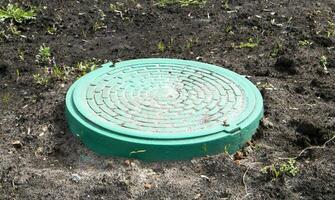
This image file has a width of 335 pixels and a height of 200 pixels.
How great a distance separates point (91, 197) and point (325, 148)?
1449 millimetres

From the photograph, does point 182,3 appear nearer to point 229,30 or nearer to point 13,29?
point 229,30

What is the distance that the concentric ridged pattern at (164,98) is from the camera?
10.9 feet

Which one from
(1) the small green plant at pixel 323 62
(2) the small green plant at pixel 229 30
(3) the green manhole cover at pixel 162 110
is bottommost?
(1) the small green plant at pixel 323 62

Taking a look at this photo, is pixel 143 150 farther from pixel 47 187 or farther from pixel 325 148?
pixel 325 148

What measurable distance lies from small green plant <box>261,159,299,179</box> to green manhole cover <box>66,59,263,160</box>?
26 centimetres

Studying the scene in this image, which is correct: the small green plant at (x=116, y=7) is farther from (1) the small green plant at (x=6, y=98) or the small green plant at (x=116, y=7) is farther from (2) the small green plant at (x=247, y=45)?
(1) the small green plant at (x=6, y=98)

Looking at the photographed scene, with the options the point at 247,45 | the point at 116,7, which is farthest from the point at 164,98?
the point at 116,7

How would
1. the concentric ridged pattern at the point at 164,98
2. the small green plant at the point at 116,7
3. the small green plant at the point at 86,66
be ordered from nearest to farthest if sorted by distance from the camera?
1. the concentric ridged pattern at the point at 164,98
2. the small green plant at the point at 86,66
3. the small green plant at the point at 116,7

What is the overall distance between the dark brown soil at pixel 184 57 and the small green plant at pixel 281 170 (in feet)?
0.09

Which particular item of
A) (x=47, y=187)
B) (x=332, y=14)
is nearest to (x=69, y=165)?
(x=47, y=187)

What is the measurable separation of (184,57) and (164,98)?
108 centimetres

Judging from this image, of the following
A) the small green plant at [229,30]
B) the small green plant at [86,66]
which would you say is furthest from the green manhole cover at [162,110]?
the small green plant at [229,30]

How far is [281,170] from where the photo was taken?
124 inches

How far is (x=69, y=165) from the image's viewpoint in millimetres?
3289
